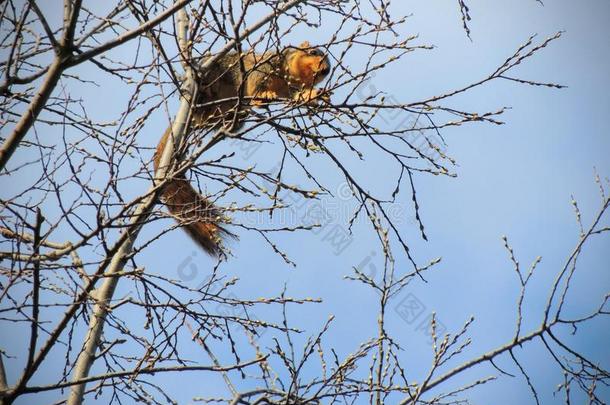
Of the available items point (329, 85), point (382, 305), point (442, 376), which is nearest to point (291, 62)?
point (329, 85)

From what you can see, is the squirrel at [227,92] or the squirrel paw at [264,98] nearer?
the squirrel paw at [264,98]

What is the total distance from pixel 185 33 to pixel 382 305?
2.52 metres

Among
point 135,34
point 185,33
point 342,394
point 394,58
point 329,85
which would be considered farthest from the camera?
point 185,33

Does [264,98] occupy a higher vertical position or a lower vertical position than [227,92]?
lower

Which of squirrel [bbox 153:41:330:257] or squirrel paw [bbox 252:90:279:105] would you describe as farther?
squirrel [bbox 153:41:330:257]

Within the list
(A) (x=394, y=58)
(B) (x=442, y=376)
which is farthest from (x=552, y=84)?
(B) (x=442, y=376)

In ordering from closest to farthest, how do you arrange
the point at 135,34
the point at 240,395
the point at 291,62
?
the point at 240,395
the point at 135,34
the point at 291,62

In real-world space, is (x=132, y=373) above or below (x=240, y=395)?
above

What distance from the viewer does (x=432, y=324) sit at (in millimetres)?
2980

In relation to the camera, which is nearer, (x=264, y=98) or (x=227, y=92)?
(x=264, y=98)

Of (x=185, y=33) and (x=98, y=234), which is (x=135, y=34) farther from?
(x=185, y=33)

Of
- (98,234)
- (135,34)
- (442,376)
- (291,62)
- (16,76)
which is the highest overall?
(291,62)

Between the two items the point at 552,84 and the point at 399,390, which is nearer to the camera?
the point at 399,390

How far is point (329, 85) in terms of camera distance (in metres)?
3.17
